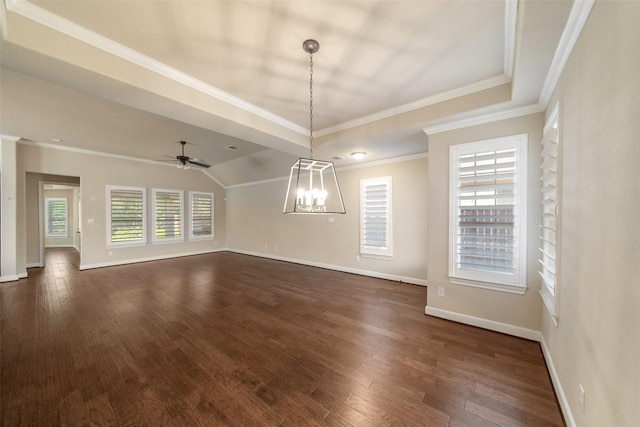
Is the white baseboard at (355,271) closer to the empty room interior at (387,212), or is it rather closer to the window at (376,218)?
the empty room interior at (387,212)

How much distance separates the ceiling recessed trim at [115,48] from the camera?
166 cm

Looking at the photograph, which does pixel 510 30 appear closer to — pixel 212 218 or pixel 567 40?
pixel 567 40

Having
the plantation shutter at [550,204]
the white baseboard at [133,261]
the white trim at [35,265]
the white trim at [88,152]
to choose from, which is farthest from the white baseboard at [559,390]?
the white trim at [35,265]

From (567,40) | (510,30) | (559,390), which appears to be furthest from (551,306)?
(510,30)

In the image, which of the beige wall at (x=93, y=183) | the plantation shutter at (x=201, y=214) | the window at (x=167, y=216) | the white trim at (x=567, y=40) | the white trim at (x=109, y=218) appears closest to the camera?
the white trim at (x=567, y=40)

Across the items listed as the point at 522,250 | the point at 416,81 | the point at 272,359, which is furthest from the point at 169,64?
the point at 522,250

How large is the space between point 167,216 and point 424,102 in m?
8.02

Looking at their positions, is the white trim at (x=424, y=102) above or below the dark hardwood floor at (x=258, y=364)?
above

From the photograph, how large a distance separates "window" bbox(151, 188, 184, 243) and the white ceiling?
148 inches

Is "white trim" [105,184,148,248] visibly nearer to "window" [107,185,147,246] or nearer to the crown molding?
"window" [107,185,147,246]

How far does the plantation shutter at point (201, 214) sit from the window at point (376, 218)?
242 inches

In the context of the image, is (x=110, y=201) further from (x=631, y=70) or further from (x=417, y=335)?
(x=631, y=70)

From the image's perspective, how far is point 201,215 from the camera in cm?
833

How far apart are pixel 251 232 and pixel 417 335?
6572 mm
